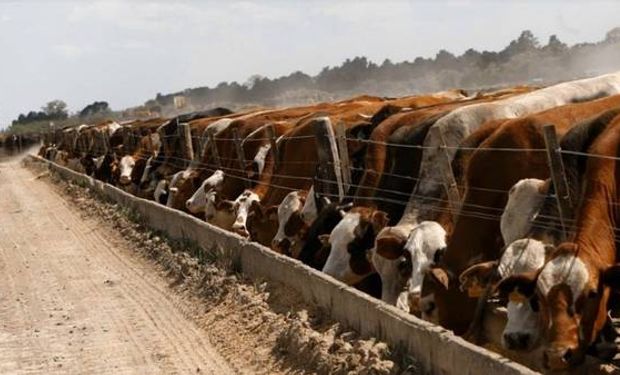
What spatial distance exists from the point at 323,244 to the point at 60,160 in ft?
106

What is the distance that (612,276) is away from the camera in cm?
630

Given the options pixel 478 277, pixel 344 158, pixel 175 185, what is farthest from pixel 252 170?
pixel 478 277

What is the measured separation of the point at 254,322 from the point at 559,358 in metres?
4.15

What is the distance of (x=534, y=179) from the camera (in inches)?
323

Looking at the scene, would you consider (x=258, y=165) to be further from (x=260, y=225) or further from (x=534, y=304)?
(x=534, y=304)

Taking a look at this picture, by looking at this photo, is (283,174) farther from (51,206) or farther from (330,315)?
(51,206)

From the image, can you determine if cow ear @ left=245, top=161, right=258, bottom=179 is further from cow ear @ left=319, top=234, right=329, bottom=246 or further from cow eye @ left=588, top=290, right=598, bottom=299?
cow eye @ left=588, top=290, right=598, bottom=299

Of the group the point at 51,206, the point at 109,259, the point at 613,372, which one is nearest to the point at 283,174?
the point at 109,259

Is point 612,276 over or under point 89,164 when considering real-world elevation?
over

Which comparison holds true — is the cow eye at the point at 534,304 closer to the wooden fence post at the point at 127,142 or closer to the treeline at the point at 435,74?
the wooden fence post at the point at 127,142

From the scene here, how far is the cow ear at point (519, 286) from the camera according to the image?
6.50 meters

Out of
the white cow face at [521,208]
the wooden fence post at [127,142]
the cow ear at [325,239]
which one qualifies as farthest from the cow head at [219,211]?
the wooden fence post at [127,142]

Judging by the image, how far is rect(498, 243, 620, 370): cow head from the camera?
243 inches

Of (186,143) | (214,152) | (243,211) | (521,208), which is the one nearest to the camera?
(521,208)
